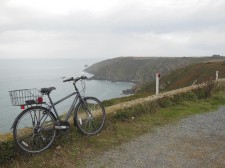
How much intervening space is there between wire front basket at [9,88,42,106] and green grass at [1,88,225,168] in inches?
46.2

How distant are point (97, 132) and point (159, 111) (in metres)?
3.86

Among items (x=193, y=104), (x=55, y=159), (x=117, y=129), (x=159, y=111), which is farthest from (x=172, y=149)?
(x=193, y=104)

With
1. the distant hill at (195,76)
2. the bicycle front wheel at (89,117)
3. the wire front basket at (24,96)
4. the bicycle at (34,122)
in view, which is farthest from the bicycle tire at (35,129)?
the distant hill at (195,76)

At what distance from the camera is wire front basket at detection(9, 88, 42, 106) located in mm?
6230

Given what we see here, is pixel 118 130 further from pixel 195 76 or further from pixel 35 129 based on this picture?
pixel 195 76

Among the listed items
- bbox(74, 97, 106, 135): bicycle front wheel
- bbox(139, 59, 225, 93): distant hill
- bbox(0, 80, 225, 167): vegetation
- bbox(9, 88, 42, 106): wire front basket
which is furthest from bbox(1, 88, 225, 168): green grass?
bbox(139, 59, 225, 93): distant hill

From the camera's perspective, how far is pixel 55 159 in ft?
20.6

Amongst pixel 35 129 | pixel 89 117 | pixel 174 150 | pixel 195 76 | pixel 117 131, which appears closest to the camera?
pixel 35 129

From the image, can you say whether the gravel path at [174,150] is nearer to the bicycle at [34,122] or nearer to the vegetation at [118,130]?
the vegetation at [118,130]

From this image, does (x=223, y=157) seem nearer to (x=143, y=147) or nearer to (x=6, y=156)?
(x=143, y=147)

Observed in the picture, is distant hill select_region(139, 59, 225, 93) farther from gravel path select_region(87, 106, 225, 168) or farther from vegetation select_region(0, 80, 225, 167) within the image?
gravel path select_region(87, 106, 225, 168)

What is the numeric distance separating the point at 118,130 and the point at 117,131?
4.0 inches

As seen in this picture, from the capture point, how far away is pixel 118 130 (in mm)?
Result: 8406

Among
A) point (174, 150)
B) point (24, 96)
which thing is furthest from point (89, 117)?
point (174, 150)
